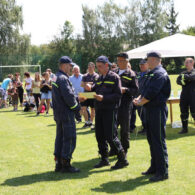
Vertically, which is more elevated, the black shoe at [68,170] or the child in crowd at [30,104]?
the child in crowd at [30,104]

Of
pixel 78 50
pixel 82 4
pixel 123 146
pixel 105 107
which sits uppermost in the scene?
pixel 82 4

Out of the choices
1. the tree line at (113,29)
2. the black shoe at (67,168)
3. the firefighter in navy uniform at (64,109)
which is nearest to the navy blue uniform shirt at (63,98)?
the firefighter in navy uniform at (64,109)

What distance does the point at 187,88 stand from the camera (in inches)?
360

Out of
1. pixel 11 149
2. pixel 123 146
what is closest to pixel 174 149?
pixel 123 146

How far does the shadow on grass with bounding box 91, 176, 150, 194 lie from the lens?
4945mm

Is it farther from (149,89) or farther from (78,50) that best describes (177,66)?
(149,89)

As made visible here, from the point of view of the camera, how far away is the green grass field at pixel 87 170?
→ 5016 millimetres

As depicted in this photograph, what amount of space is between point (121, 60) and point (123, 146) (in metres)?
1.72

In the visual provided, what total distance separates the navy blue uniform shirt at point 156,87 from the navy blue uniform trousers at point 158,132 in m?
0.12

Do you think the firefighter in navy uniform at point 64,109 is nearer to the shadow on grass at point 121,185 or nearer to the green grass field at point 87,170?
the green grass field at point 87,170

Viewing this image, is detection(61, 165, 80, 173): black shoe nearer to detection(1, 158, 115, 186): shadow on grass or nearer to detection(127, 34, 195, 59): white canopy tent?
detection(1, 158, 115, 186): shadow on grass

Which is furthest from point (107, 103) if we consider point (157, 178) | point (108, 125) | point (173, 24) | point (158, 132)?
point (173, 24)

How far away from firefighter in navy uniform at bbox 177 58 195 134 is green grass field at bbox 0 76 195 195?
1.99 ft

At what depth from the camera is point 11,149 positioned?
8102 mm
